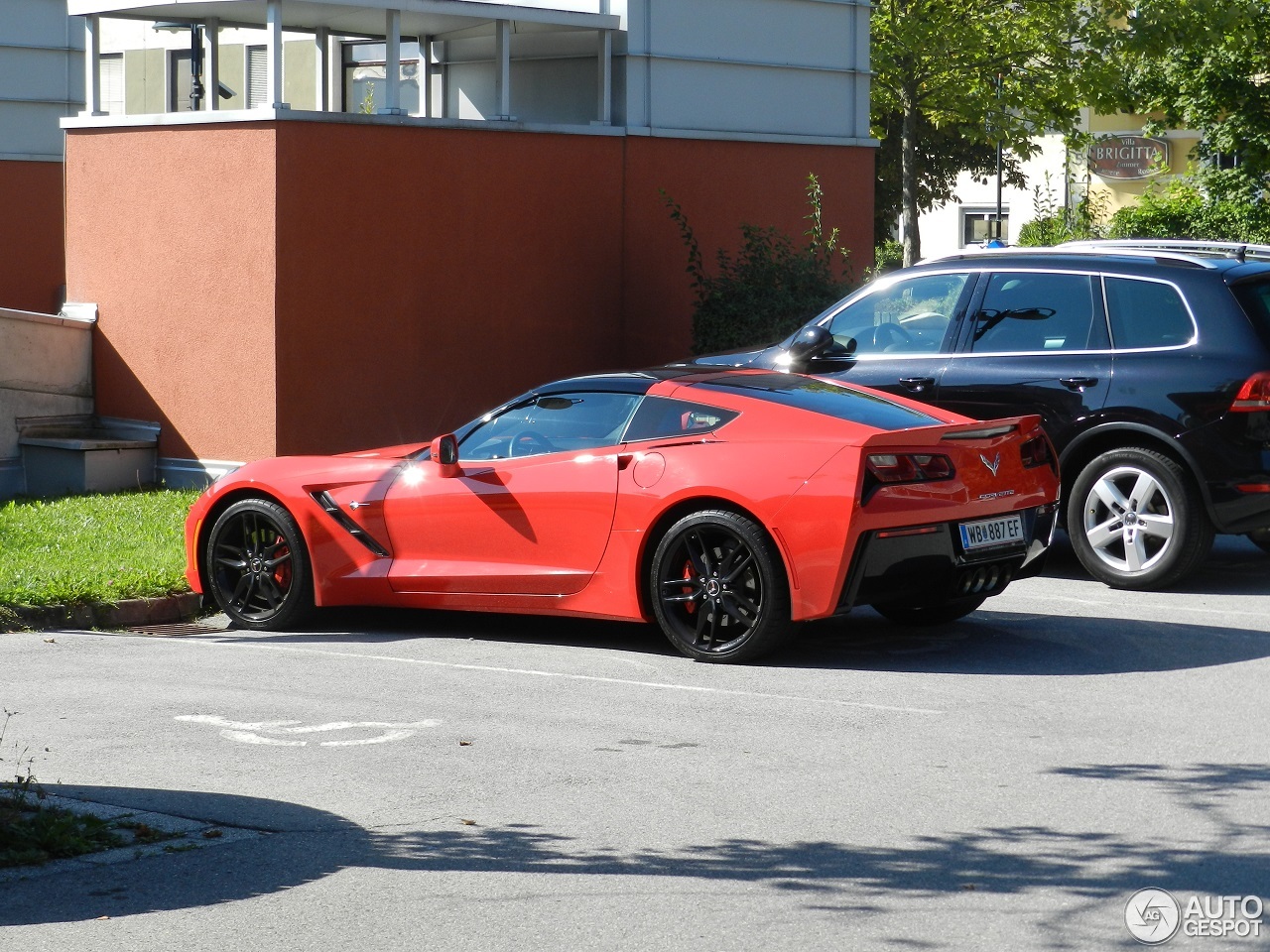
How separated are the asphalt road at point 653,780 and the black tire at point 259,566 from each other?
9.1 inches

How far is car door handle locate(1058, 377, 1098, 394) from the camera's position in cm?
1043

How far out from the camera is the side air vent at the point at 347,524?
30.6 ft

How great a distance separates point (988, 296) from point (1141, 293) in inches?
38.7

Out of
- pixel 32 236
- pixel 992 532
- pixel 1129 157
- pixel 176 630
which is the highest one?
pixel 1129 157

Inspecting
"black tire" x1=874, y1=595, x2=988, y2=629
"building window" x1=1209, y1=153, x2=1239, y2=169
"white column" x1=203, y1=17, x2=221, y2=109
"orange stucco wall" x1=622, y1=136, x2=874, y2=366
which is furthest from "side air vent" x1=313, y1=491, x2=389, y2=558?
"building window" x1=1209, y1=153, x2=1239, y2=169

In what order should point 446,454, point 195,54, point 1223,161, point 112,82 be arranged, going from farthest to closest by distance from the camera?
point 1223,161 < point 112,82 < point 195,54 < point 446,454

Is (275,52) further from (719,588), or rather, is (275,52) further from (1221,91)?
(1221,91)

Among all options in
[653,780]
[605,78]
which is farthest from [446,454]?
[605,78]

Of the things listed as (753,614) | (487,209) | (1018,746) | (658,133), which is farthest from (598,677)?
(658,133)

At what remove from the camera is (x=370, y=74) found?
62.0 feet

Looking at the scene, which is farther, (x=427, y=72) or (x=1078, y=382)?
(x=427, y=72)

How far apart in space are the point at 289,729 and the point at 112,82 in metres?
15.3

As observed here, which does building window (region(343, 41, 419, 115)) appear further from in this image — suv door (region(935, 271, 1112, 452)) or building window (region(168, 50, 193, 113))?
suv door (region(935, 271, 1112, 452))

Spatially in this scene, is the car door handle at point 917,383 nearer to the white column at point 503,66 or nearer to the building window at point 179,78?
the white column at point 503,66
